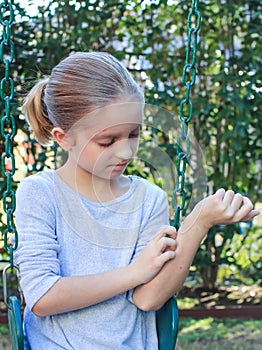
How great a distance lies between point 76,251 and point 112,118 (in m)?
0.36

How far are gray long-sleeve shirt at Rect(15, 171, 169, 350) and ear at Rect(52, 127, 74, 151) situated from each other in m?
0.10

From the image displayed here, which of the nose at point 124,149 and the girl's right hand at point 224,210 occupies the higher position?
the nose at point 124,149

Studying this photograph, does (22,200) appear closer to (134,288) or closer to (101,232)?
(101,232)

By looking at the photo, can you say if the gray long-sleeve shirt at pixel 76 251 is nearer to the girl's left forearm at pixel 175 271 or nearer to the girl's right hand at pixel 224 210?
the girl's left forearm at pixel 175 271

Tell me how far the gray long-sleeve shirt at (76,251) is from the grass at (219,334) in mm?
1931

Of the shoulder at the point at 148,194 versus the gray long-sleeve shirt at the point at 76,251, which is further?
the shoulder at the point at 148,194

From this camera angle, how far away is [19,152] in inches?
165

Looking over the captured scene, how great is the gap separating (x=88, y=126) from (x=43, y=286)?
41 cm

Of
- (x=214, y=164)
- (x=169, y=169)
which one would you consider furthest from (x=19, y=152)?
(x=169, y=169)

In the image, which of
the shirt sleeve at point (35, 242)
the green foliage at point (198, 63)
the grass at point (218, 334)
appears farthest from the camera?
the green foliage at point (198, 63)

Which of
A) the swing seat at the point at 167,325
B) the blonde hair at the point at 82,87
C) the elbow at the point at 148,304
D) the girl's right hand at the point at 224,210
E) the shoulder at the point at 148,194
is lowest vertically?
the swing seat at the point at 167,325

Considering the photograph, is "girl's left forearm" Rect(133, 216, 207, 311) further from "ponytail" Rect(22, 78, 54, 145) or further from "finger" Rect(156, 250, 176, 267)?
"ponytail" Rect(22, 78, 54, 145)

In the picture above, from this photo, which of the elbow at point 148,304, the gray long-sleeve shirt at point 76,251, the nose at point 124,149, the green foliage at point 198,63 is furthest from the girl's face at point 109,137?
the green foliage at point 198,63

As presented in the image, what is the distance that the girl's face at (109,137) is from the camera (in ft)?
5.66
